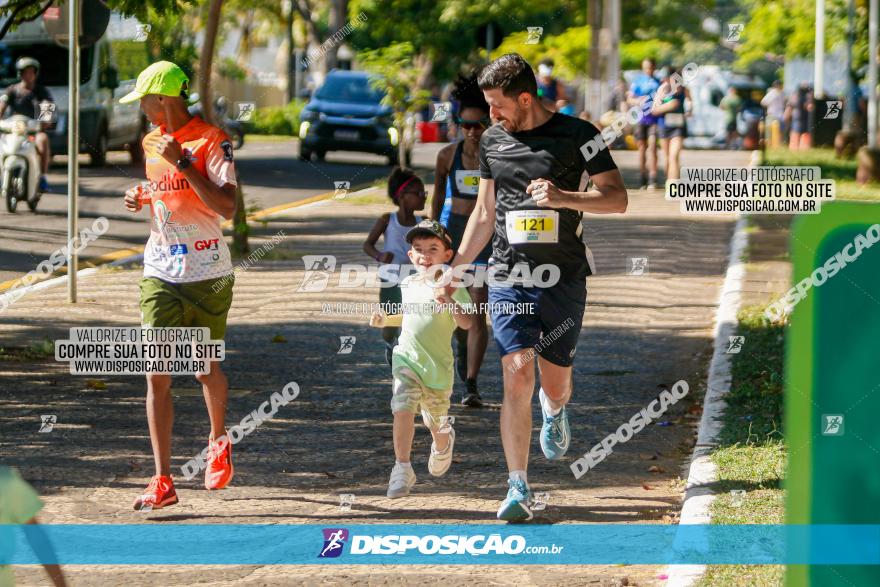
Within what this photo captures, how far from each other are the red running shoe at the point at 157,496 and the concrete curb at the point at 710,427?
228 centimetres

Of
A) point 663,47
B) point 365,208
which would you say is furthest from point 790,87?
point 365,208

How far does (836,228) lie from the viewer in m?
3.36

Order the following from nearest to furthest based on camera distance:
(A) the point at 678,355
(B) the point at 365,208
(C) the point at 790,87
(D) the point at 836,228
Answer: (D) the point at 836,228 < (A) the point at 678,355 < (B) the point at 365,208 < (C) the point at 790,87

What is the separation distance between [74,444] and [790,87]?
4558 cm

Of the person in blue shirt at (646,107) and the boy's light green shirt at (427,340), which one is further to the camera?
the person in blue shirt at (646,107)

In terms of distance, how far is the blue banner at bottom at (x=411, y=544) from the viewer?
20.6 feet

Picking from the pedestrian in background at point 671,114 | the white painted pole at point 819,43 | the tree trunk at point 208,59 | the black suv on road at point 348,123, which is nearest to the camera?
the tree trunk at point 208,59

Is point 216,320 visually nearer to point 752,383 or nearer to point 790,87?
point 752,383

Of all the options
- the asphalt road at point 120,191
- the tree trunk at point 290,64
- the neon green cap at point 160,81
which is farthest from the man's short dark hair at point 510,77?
the tree trunk at point 290,64

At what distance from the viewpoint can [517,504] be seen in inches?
267

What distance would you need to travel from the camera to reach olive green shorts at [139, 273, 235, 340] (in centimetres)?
714

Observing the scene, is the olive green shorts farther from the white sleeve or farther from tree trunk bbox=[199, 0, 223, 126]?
tree trunk bbox=[199, 0, 223, 126]

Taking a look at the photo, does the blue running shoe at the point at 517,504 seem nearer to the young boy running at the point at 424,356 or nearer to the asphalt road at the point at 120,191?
the young boy running at the point at 424,356

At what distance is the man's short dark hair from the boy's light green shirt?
3.18 feet
